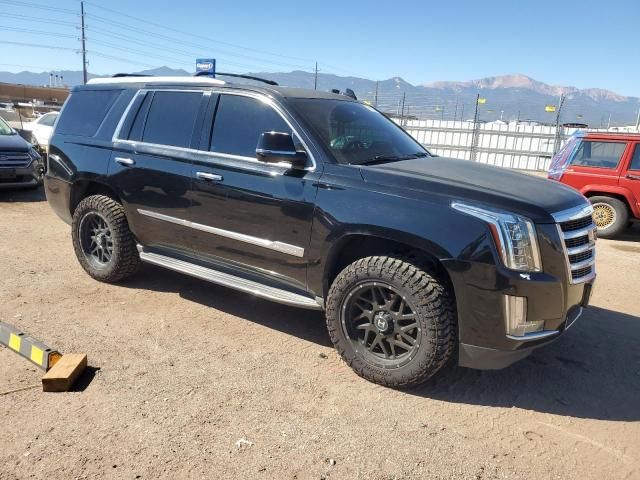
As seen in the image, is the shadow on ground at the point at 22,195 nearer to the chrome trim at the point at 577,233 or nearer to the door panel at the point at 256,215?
the door panel at the point at 256,215

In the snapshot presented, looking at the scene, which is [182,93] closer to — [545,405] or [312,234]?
[312,234]

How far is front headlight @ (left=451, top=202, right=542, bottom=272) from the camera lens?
9.80 ft

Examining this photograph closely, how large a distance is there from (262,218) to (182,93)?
1516 mm

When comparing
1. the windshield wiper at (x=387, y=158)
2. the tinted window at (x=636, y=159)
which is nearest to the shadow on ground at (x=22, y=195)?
the windshield wiper at (x=387, y=158)

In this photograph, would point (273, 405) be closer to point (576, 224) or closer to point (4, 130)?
point (576, 224)

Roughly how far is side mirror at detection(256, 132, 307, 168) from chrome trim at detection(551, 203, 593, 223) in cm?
169

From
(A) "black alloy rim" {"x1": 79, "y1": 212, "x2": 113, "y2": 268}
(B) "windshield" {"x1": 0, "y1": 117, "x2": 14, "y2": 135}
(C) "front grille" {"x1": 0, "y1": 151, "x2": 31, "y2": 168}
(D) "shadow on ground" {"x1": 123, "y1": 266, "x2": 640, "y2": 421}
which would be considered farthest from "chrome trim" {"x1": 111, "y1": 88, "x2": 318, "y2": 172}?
(B) "windshield" {"x1": 0, "y1": 117, "x2": 14, "y2": 135}

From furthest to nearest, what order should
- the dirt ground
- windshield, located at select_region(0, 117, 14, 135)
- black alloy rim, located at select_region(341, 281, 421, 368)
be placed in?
windshield, located at select_region(0, 117, 14, 135)
black alloy rim, located at select_region(341, 281, 421, 368)
the dirt ground

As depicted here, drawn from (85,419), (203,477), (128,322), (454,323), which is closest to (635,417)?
(454,323)

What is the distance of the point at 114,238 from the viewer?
485cm

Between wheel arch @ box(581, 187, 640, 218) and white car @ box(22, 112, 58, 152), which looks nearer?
wheel arch @ box(581, 187, 640, 218)

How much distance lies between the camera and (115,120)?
4.91 metres

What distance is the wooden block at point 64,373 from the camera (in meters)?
3.16

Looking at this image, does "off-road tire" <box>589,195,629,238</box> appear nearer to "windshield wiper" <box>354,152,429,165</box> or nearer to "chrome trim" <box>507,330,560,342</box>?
"windshield wiper" <box>354,152,429,165</box>
